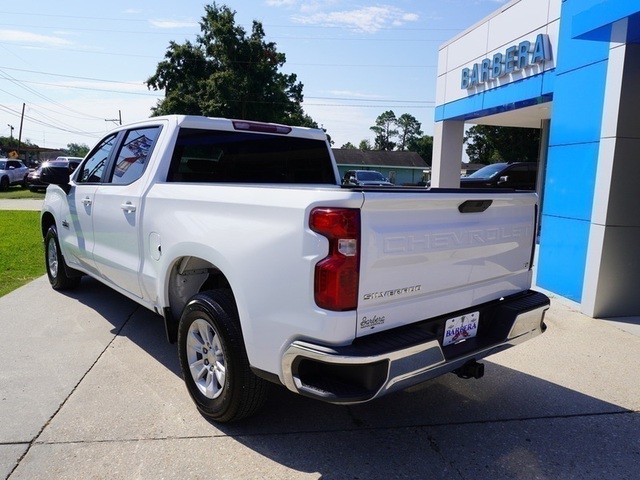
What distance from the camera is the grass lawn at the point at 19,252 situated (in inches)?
288

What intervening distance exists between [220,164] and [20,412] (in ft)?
7.74

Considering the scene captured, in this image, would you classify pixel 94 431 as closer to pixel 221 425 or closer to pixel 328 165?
pixel 221 425

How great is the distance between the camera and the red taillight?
2416 mm

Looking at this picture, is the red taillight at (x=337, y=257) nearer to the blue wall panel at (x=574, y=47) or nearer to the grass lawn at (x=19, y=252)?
the blue wall panel at (x=574, y=47)

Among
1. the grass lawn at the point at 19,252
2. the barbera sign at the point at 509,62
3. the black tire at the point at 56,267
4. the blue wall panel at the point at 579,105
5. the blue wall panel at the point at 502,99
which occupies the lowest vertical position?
the grass lawn at the point at 19,252

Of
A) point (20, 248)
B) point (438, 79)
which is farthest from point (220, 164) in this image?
point (438, 79)

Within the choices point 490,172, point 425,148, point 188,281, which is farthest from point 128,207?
point 425,148

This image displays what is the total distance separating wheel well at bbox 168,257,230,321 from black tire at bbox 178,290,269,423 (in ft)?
1.18

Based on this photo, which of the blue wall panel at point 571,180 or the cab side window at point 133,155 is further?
the blue wall panel at point 571,180

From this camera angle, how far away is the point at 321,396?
97.4 inches

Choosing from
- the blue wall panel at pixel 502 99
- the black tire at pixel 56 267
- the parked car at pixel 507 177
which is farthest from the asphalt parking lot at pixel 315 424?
the parked car at pixel 507 177

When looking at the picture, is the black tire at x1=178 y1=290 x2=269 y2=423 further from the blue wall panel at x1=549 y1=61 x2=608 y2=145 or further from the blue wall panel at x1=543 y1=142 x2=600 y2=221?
the blue wall panel at x1=549 y1=61 x2=608 y2=145

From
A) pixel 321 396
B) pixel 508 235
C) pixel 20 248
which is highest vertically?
pixel 508 235

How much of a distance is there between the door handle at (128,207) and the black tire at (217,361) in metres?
1.15
